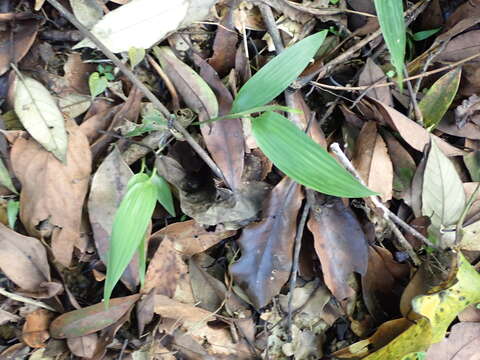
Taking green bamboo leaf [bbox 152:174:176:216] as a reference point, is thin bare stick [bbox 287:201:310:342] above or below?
below

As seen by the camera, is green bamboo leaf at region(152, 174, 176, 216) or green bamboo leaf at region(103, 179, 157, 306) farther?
green bamboo leaf at region(152, 174, 176, 216)

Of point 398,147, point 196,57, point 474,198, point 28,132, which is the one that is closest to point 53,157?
point 28,132

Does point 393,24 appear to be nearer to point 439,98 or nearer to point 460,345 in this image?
point 439,98

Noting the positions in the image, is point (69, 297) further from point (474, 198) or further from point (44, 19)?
point (474, 198)

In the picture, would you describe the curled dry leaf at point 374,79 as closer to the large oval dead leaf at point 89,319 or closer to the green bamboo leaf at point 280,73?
the green bamboo leaf at point 280,73

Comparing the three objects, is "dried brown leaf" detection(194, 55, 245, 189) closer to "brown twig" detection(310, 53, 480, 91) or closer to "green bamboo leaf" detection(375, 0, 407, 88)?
"brown twig" detection(310, 53, 480, 91)

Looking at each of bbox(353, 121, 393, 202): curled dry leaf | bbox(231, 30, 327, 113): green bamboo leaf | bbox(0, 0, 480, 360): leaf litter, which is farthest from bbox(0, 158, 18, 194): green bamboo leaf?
bbox(353, 121, 393, 202): curled dry leaf

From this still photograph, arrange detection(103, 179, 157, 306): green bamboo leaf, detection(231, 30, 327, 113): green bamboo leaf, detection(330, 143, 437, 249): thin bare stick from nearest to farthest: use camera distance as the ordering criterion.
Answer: detection(103, 179, 157, 306): green bamboo leaf → detection(231, 30, 327, 113): green bamboo leaf → detection(330, 143, 437, 249): thin bare stick
